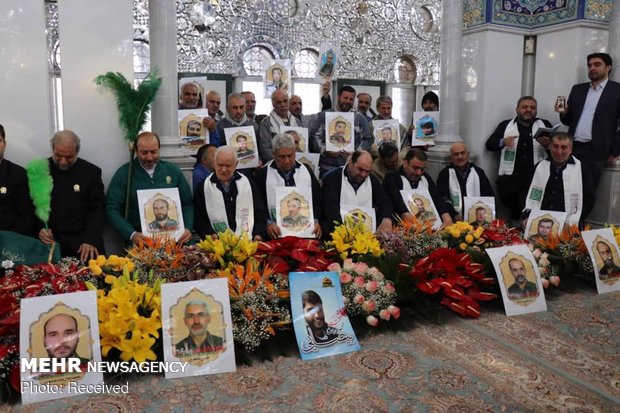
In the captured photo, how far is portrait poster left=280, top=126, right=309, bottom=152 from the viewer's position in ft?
17.1

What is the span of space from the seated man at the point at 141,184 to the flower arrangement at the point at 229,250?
67cm

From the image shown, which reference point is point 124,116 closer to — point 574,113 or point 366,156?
point 366,156

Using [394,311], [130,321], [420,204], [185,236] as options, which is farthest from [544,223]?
[130,321]

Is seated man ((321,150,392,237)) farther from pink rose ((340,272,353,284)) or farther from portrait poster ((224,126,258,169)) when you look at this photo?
pink rose ((340,272,353,284))

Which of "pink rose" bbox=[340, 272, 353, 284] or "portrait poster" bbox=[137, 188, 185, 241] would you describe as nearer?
"pink rose" bbox=[340, 272, 353, 284]

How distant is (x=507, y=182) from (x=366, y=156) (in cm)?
249

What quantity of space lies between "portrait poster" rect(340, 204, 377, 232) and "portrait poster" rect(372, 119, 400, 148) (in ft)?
6.18

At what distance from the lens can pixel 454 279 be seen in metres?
3.47

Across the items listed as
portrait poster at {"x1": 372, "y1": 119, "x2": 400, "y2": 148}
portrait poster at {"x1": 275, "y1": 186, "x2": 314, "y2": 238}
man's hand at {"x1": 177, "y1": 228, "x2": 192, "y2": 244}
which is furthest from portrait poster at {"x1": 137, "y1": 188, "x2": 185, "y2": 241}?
portrait poster at {"x1": 372, "y1": 119, "x2": 400, "y2": 148}

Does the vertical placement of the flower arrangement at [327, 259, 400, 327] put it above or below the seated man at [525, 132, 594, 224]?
below

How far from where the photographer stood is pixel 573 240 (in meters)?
4.14

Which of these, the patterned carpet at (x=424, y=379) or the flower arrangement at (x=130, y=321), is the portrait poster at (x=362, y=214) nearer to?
the patterned carpet at (x=424, y=379)

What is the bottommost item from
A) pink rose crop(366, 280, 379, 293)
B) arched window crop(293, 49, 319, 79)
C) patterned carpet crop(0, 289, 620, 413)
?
patterned carpet crop(0, 289, 620, 413)

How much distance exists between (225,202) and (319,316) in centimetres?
155
